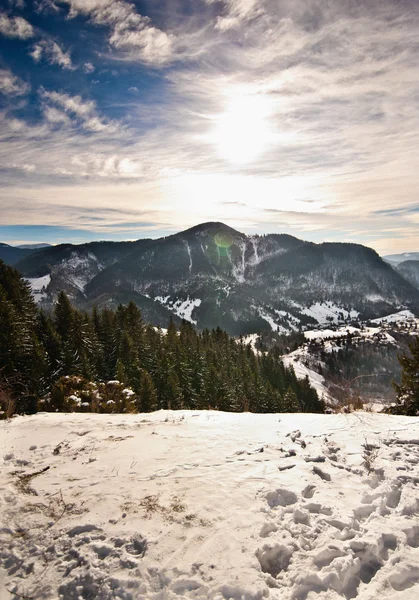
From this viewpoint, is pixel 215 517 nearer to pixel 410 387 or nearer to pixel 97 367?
pixel 410 387

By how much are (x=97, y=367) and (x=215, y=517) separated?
3797 centimetres

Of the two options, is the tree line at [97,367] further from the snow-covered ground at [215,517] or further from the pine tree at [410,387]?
the snow-covered ground at [215,517]

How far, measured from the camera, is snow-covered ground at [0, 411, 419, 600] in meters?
4.26

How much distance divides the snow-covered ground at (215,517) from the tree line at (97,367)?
31.9 feet

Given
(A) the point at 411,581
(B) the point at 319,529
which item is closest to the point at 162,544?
(B) the point at 319,529

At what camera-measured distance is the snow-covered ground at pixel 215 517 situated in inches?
168

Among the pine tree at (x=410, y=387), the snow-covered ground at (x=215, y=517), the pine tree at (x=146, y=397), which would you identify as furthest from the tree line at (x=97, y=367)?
the snow-covered ground at (x=215, y=517)

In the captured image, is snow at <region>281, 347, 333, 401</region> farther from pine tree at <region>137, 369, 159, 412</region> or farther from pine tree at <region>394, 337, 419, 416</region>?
pine tree at <region>394, 337, 419, 416</region>

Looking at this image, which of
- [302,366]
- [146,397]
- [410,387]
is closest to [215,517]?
[410,387]

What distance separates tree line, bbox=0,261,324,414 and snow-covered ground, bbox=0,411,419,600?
A: 972cm

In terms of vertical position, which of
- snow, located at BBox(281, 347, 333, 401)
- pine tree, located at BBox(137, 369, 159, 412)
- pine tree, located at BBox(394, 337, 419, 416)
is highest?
pine tree, located at BBox(394, 337, 419, 416)

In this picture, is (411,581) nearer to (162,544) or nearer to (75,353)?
(162,544)

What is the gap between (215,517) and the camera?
18.3 feet

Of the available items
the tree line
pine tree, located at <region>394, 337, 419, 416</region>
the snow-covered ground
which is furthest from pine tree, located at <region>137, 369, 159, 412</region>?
pine tree, located at <region>394, 337, 419, 416</region>
